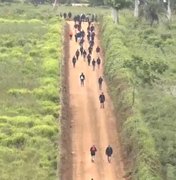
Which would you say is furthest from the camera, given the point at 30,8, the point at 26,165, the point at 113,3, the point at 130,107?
the point at 30,8

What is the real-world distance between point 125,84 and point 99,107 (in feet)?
9.56

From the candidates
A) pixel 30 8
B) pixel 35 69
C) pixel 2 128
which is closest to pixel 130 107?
pixel 2 128

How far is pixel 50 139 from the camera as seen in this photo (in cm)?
3994

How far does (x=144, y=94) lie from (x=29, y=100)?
9461 millimetres

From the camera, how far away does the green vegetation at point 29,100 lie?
36125 mm

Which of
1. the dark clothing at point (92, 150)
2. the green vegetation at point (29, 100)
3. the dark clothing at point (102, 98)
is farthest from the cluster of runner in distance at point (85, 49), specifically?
the green vegetation at point (29, 100)

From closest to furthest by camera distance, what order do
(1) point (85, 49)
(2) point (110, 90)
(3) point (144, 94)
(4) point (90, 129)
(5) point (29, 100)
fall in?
(4) point (90, 129)
(5) point (29, 100)
(3) point (144, 94)
(2) point (110, 90)
(1) point (85, 49)

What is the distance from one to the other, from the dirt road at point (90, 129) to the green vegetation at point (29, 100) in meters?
1.72

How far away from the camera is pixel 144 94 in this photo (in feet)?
166

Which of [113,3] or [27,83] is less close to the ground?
[113,3]

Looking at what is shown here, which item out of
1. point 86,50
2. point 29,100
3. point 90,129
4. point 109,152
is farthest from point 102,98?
point 86,50

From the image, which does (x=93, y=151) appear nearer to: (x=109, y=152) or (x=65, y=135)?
(x=109, y=152)

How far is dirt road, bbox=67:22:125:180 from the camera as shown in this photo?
3868 centimetres

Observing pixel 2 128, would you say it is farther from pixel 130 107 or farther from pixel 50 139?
pixel 130 107
